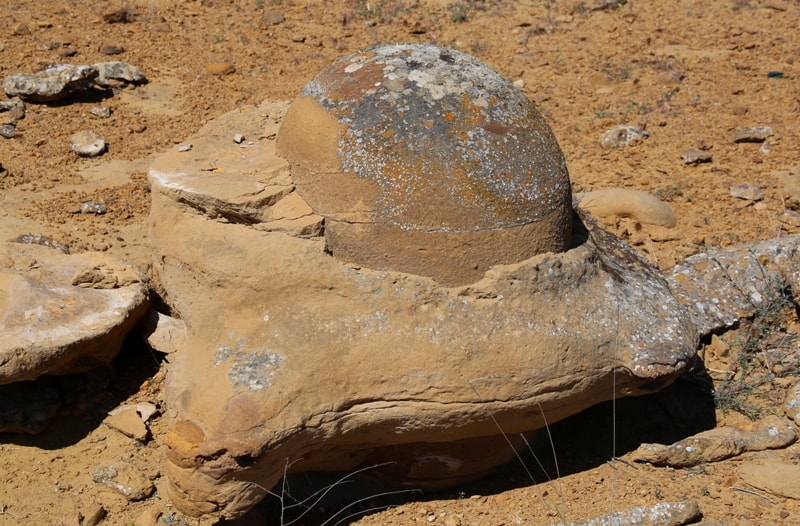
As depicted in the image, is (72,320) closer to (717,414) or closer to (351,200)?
(351,200)

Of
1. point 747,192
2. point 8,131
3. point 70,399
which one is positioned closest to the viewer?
point 70,399

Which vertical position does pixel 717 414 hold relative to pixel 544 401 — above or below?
below

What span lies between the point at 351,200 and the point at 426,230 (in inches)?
14.6

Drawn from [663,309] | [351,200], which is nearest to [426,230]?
[351,200]

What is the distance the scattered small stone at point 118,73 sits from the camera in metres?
8.51

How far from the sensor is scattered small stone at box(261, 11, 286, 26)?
9.88 metres

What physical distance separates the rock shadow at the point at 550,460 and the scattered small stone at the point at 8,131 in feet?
15.1

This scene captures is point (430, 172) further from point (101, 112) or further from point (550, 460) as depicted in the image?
point (101, 112)

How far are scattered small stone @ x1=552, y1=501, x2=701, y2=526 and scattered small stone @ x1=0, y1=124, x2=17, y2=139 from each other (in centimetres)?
581

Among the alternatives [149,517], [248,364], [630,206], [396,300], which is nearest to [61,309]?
[149,517]

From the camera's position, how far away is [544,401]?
4.10m

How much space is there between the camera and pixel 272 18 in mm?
9898

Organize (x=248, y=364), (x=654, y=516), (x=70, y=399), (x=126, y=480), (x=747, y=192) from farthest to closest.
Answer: (x=747, y=192), (x=70, y=399), (x=126, y=480), (x=654, y=516), (x=248, y=364)

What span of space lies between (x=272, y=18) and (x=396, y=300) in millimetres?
6709
